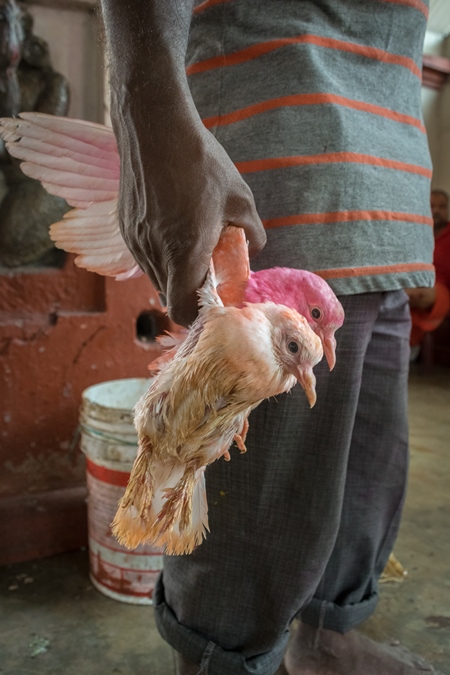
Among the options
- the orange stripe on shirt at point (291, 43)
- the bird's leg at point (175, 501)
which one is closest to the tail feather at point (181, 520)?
the bird's leg at point (175, 501)

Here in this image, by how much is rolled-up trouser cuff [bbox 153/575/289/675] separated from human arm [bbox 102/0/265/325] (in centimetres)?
56

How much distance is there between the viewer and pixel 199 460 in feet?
1.87

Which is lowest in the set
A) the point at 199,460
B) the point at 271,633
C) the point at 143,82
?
the point at 271,633

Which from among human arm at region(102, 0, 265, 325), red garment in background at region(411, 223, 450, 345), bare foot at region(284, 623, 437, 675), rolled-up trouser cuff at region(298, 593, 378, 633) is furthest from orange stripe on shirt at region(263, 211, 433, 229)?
red garment in background at region(411, 223, 450, 345)

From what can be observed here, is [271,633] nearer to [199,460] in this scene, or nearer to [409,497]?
[199,460]

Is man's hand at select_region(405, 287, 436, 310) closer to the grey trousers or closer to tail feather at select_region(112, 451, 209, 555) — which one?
the grey trousers

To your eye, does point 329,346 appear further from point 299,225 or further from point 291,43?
point 291,43

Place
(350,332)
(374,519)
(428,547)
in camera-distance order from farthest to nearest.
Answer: (428,547), (374,519), (350,332)

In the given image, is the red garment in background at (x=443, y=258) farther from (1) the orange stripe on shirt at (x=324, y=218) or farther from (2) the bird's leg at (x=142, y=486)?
(2) the bird's leg at (x=142, y=486)

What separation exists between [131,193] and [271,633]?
673 mm

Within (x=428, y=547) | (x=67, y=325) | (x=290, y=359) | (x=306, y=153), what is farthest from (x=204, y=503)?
(x=428, y=547)

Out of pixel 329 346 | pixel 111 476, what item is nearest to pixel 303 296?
pixel 329 346

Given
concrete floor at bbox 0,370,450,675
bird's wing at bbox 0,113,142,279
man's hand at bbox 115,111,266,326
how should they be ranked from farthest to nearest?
A: concrete floor at bbox 0,370,450,675, bird's wing at bbox 0,113,142,279, man's hand at bbox 115,111,266,326

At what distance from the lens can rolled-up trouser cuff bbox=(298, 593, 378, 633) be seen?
1.09 metres
